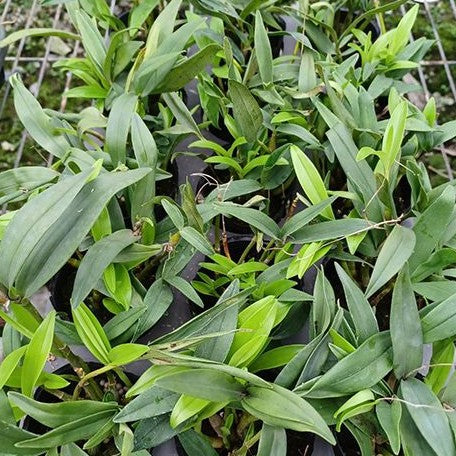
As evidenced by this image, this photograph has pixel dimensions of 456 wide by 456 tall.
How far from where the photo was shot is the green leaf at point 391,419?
49 cm

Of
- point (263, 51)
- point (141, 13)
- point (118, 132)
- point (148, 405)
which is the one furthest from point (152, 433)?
point (141, 13)

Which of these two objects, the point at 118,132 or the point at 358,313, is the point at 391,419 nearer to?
the point at 358,313

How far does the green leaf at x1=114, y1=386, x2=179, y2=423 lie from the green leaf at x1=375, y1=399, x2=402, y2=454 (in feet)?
0.58

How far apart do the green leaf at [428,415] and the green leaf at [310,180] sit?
0.22 metres

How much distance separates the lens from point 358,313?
1.85ft

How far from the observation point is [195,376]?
18.9 inches

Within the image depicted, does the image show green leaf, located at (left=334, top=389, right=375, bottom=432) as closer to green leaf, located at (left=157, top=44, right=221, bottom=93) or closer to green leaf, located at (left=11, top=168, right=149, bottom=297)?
green leaf, located at (left=11, top=168, right=149, bottom=297)

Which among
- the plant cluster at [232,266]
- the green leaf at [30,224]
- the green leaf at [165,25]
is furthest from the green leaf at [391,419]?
the green leaf at [165,25]

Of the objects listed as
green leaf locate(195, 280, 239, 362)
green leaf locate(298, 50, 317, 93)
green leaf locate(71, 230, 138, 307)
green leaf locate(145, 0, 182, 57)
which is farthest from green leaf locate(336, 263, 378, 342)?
green leaf locate(145, 0, 182, 57)

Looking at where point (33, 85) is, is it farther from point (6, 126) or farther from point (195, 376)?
point (195, 376)

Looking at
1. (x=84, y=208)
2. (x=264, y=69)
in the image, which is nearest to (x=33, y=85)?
(x=264, y=69)

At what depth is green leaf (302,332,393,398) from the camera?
0.52 meters

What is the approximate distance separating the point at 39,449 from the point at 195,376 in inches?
5.9

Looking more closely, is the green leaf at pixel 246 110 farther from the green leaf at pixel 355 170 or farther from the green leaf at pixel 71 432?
the green leaf at pixel 71 432
